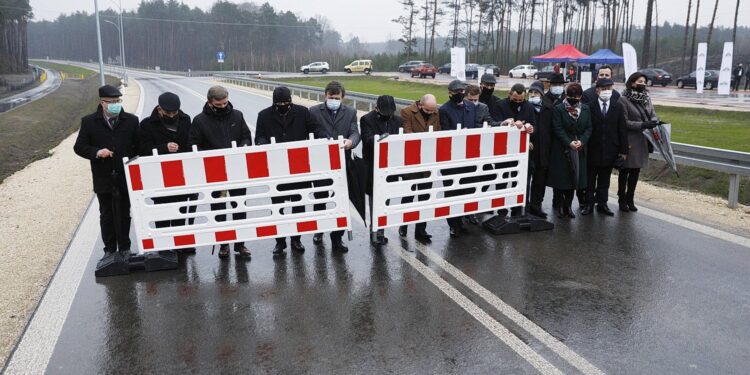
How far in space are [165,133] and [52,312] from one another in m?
2.17

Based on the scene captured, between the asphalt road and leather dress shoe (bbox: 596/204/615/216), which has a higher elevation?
leather dress shoe (bbox: 596/204/615/216)

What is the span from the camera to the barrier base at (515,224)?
7.29 metres

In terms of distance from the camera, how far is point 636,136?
8.32 meters

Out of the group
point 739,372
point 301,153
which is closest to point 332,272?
point 301,153

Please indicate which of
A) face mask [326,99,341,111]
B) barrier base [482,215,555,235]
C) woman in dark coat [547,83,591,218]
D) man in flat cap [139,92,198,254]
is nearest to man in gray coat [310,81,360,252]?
face mask [326,99,341,111]

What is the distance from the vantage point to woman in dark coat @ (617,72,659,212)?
27.1 ft

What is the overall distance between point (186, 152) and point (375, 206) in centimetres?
214

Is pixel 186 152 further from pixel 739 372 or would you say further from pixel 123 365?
pixel 739 372

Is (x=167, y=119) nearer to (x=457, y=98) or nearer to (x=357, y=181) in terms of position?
(x=357, y=181)

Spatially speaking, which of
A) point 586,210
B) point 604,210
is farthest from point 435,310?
point 604,210

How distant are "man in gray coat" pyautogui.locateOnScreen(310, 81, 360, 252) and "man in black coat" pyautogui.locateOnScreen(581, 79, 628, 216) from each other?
346cm

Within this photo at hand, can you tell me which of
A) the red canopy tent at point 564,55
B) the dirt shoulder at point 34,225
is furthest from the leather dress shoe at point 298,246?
the red canopy tent at point 564,55

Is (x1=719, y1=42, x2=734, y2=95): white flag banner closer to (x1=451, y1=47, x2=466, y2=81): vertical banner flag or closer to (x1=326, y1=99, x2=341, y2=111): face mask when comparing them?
(x1=451, y1=47, x2=466, y2=81): vertical banner flag

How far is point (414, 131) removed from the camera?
7.20 metres
